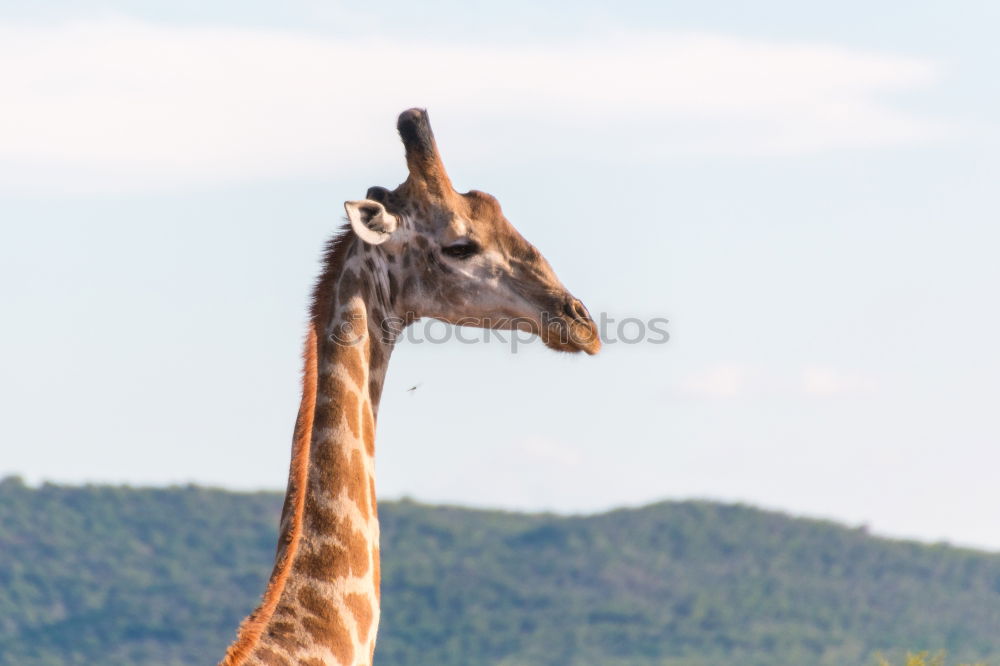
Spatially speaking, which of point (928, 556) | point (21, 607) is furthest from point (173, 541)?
point (928, 556)

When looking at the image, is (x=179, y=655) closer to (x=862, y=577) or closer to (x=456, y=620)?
(x=456, y=620)

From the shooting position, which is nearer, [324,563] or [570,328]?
[324,563]

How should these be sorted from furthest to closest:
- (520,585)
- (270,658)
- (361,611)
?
1. (520,585)
2. (361,611)
3. (270,658)

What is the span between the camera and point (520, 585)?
13825 centimetres

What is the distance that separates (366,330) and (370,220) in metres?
0.72

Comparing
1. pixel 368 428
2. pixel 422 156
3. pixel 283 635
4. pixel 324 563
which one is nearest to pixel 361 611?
pixel 324 563

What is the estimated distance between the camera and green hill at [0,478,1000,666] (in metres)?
119

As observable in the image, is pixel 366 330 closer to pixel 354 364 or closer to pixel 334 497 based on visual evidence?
pixel 354 364

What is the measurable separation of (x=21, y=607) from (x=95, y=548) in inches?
560

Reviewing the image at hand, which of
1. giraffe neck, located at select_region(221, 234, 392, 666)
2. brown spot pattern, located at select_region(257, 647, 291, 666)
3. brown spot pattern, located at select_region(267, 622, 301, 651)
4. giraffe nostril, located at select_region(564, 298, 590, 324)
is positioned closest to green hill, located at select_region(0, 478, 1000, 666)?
giraffe nostril, located at select_region(564, 298, 590, 324)

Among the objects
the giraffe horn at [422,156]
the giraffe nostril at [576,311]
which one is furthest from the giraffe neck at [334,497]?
the giraffe nostril at [576,311]

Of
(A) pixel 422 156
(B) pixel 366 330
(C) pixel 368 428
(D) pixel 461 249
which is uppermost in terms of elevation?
(A) pixel 422 156

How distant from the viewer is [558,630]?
126 m

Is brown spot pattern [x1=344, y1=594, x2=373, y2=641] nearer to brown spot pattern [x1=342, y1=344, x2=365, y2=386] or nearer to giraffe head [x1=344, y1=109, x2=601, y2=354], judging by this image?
brown spot pattern [x1=342, y1=344, x2=365, y2=386]
